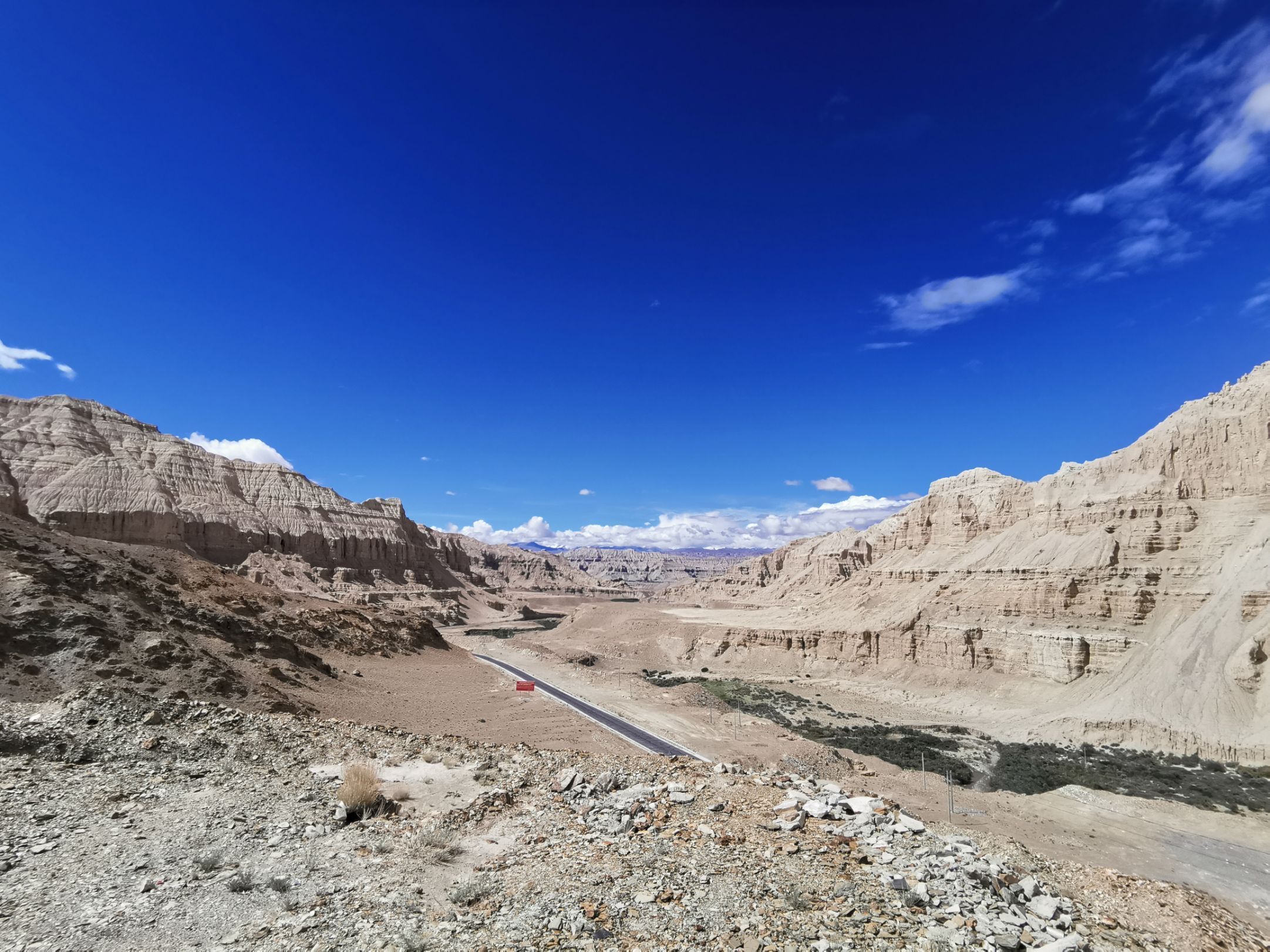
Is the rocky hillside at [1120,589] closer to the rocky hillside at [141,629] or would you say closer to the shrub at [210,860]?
the shrub at [210,860]

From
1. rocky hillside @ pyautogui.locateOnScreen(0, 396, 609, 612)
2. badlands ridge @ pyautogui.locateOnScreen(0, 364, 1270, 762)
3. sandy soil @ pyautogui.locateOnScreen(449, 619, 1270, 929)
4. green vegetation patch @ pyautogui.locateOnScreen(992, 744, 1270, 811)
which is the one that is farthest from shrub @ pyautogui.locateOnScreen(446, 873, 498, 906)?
rocky hillside @ pyautogui.locateOnScreen(0, 396, 609, 612)

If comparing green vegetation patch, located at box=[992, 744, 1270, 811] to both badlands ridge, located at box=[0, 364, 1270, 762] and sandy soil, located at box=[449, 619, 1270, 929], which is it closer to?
sandy soil, located at box=[449, 619, 1270, 929]

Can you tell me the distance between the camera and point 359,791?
13719 millimetres

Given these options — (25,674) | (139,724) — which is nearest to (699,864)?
(139,724)

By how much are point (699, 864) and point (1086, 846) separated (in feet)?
63.8

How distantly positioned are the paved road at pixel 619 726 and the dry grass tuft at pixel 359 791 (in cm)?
1568

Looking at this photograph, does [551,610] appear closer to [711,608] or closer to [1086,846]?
[711,608]

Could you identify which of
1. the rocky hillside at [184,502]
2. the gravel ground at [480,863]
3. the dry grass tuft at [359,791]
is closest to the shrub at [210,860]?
the gravel ground at [480,863]

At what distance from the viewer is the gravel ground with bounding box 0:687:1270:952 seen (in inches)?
353

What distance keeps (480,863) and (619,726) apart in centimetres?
2354

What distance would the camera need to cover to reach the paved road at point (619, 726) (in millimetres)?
29172

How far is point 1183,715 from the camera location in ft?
117

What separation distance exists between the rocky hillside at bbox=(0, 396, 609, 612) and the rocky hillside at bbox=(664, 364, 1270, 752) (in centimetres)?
7822

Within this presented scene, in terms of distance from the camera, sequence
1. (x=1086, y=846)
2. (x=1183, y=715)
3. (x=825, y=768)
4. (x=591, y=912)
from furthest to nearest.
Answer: (x=1183, y=715) → (x=825, y=768) → (x=1086, y=846) → (x=591, y=912)
